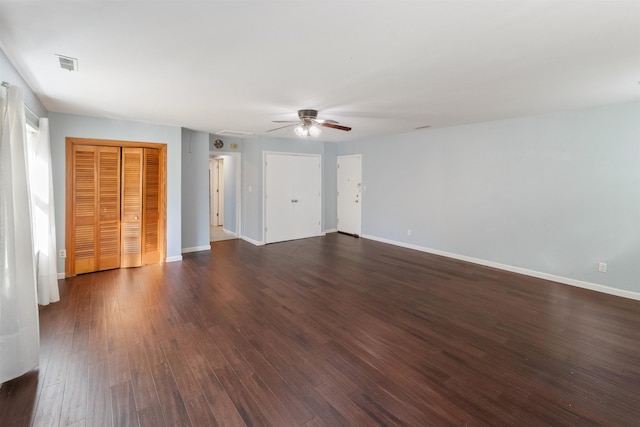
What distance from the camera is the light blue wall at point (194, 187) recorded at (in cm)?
576

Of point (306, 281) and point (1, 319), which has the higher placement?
point (1, 319)

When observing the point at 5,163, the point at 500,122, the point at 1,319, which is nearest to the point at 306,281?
the point at 1,319

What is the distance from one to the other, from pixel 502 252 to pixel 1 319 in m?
5.92

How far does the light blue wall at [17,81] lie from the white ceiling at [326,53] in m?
0.07

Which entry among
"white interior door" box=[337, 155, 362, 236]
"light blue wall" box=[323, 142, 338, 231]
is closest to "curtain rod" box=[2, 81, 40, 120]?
"light blue wall" box=[323, 142, 338, 231]

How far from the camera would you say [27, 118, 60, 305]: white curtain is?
334cm

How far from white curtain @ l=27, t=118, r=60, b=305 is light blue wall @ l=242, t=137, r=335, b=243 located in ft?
11.6

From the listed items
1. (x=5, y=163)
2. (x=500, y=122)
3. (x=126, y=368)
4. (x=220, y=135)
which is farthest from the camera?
(x=220, y=135)

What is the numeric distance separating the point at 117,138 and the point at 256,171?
8.52 feet

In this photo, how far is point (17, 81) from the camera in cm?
265

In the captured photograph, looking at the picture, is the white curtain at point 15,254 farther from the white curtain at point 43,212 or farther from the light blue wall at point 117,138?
the light blue wall at point 117,138

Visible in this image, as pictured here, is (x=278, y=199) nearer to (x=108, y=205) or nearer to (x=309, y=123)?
(x=309, y=123)

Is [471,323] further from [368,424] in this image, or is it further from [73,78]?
[73,78]

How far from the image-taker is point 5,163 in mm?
2041
